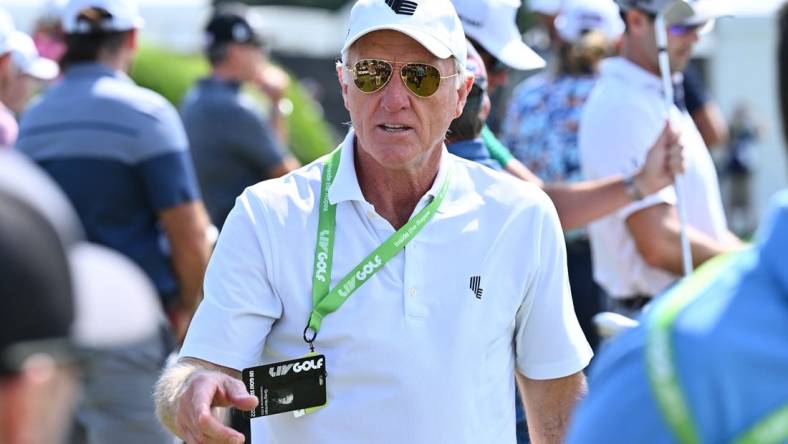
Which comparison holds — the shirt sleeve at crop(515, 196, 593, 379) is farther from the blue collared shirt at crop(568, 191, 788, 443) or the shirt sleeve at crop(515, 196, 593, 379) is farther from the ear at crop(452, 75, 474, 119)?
the blue collared shirt at crop(568, 191, 788, 443)

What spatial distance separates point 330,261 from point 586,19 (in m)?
3.90

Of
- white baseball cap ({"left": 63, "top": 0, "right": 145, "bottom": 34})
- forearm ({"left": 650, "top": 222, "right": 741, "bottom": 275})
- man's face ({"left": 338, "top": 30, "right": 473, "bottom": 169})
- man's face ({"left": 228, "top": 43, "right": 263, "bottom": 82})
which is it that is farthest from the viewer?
man's face ({"left": 228, "top": 43, "right": 263, "bottom": 82})

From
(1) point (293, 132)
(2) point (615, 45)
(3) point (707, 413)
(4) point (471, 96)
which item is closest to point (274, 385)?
(4) point (471, 96)

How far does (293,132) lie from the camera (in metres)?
13.1

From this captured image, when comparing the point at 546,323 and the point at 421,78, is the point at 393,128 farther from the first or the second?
the point at 546,323

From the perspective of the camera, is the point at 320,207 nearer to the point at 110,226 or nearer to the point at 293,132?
the point at 110,226

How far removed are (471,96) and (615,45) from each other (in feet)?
8.36

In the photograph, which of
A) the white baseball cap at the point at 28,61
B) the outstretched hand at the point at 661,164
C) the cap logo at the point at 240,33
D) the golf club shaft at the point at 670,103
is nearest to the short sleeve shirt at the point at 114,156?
the white baseball cap at the point at 28,61

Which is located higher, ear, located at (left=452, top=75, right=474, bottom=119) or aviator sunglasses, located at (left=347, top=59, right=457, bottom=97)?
aviator sunglasses, located at (left=347, top=59, right=457, bottom=97)

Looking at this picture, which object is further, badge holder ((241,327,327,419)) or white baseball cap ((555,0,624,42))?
white baseball cap ((555,0,624,42))

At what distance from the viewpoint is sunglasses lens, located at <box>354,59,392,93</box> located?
3.28 metres

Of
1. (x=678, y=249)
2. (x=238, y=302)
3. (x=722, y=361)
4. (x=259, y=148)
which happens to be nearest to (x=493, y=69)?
(x=678, y=249)

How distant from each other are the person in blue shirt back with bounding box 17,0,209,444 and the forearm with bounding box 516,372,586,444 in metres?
1.89

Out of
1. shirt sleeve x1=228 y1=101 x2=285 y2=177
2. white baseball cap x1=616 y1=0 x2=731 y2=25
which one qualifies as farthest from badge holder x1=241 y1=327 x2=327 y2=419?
shirt sleeve x1=228 y1=101 x2=285 y2=177
